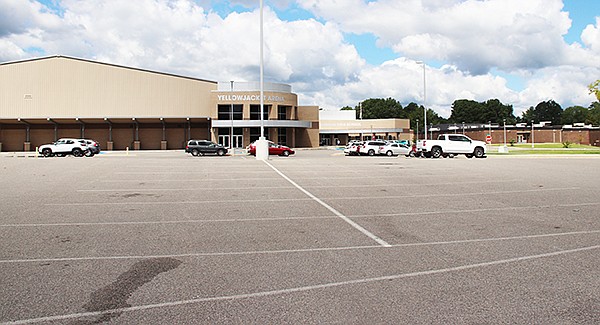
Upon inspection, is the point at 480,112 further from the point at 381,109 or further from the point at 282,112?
the point at 282,112

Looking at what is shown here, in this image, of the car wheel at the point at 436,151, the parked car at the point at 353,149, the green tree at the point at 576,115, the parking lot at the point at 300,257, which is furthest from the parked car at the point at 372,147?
the green tree at the point at 576,115

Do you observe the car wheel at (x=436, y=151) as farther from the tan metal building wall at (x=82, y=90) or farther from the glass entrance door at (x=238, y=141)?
the tan metal building wall at (x=82, y=90)

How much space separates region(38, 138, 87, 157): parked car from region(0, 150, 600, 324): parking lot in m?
32.0

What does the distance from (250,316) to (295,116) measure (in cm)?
7575

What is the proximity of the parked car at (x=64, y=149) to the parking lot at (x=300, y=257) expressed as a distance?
31988 mm

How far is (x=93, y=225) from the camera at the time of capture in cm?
1017

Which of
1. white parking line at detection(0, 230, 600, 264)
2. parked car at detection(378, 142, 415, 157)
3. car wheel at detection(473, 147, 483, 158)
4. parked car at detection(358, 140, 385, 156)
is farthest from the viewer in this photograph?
parked car at detection(358, 140, 385, 156)

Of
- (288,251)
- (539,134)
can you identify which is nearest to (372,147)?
(288,251)

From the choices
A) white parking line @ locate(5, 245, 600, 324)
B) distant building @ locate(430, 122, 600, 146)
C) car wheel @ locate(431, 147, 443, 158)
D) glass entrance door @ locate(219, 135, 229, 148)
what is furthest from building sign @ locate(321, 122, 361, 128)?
white parking line @ locate(5, 245, 600, 324)

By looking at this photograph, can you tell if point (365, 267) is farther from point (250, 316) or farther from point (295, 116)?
point (295, 116)

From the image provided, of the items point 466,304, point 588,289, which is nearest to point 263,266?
point 466,304

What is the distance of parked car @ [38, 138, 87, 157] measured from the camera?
45.2m

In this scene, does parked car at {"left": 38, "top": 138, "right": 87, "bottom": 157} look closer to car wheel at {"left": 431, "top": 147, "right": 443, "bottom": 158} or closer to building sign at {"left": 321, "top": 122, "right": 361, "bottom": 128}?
car wheel at {"left": 431, "top": 147, "right": 443, "bottom": 158}

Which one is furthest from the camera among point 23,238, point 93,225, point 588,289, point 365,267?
point 93,225
